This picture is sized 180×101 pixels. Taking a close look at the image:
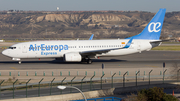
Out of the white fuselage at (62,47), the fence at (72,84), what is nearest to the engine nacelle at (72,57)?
the white fuselage at (62,47)

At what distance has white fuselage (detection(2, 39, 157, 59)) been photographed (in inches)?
1726

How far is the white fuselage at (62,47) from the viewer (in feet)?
144

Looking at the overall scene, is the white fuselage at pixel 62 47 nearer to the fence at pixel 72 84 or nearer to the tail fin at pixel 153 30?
the tail fin at pixel 153 30

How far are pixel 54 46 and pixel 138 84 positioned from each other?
763 inches

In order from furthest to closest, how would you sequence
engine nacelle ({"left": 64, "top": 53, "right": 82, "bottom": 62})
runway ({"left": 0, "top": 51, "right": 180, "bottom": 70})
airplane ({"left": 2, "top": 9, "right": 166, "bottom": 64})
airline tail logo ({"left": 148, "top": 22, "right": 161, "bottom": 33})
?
airline tail logo ({"left": 148, "top": 22, "right": 161, "bottom": 33})
airplane ({"left": 2, "top": 9, "right": 166, "bottom": 64})
engine nacelle ({"left": 64, "top": 53, "right": 82, "bottom": 62})
runway ({"left": 0, "top": 51, "right": 180, "bottom": 70})

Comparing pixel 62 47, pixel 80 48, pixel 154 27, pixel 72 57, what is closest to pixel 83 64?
pixel 72 57

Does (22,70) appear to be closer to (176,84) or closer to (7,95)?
(7,95)

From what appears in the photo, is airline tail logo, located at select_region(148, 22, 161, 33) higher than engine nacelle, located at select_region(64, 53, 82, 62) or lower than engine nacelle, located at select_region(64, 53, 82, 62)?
higher

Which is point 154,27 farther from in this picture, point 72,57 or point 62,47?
point 62,47

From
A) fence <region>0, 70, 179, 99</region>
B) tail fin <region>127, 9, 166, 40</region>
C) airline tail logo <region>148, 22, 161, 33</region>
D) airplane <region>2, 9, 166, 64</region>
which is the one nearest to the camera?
fence <region>0, 70, 179, 99</region>

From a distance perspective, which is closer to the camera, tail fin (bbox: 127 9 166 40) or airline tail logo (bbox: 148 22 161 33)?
tail fin (bbox: 127 9 166 40)

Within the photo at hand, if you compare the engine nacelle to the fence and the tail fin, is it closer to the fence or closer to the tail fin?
the fence

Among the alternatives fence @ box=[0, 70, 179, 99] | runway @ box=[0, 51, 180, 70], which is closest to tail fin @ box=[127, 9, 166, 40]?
runway @ box=[0, 51, 180, 70]

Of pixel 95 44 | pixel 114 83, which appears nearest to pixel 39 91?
pixel 114 83
